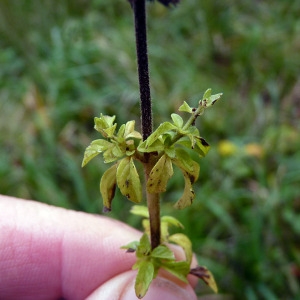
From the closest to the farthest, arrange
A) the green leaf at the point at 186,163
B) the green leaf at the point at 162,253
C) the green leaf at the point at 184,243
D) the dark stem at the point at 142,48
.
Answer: the dark stem at the point at 142,48 < the green leaf at the point at 186,163 < the green leaf at the point at 162,253 < the green leaf at the point at 184,243

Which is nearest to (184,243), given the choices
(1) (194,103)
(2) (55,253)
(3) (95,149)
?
(3) (95,149)

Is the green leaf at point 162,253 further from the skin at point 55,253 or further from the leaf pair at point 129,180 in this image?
the skin at point 55,253

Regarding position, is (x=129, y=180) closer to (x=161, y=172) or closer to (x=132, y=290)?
(x=161, y=172)

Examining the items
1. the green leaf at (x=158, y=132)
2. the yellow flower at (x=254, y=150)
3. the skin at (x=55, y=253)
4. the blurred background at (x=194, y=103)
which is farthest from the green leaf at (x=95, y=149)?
the yellow flower at (x=254, y=150)

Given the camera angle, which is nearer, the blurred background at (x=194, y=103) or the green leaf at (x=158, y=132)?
the green leaf at (x=158, y=132)

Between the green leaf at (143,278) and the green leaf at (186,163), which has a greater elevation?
the green leaf at (186,163)

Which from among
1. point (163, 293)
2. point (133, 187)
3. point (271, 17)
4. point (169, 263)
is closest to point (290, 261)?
point (163, 293)

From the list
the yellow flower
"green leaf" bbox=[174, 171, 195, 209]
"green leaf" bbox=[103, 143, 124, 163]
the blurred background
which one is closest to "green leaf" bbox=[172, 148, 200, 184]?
"green leaf" bbox=[174, 171, 195, 209]
